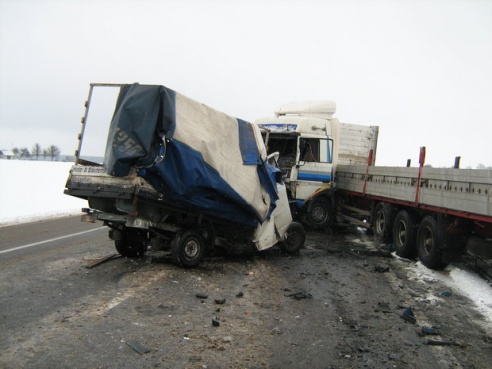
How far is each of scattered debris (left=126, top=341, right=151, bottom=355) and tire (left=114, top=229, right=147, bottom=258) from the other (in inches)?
142

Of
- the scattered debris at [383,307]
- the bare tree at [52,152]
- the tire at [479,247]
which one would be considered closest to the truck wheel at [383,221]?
the tire at [479,247]

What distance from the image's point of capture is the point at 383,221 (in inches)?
447

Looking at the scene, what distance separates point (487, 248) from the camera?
7113mm

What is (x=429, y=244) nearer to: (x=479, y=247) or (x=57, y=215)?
(x=479, y=247)

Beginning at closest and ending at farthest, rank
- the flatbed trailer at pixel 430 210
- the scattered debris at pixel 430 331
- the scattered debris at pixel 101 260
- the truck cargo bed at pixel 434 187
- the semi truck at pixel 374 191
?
the scattered debris at pixel 430 331, the truck cargo bed at pixel 434 187, the flatbed trailer at pixel 430 210, the scattered debris at pixel 101 260, the semi truck at pixel 374 191

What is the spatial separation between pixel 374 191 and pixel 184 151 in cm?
684

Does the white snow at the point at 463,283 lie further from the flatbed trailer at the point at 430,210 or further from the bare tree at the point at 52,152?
the bare tree at the point at 52,152

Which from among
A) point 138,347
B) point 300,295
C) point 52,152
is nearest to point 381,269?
point 300,295

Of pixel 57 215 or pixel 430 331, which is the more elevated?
pixel 430 331

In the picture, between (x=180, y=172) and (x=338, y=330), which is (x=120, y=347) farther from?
(x=180, y=172)

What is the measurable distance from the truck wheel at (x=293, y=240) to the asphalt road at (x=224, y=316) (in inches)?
27.5

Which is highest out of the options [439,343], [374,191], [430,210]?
[374,191]

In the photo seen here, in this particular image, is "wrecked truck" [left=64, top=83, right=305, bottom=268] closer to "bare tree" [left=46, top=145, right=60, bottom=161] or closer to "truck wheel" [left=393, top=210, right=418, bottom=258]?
"truck wheel" [left=393, top=210, right=418, bottom=258]

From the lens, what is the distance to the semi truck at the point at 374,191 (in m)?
7.39
